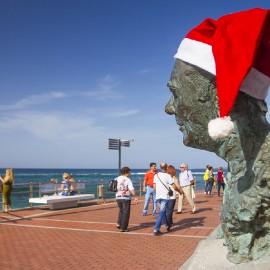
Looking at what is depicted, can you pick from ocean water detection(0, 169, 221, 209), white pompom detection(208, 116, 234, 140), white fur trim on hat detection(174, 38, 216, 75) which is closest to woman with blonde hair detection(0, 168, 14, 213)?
ocean water detection(0, 169, 221, 209)

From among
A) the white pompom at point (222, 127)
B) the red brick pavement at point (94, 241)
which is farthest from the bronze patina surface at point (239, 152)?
the red brick pavement at point (94, 241)

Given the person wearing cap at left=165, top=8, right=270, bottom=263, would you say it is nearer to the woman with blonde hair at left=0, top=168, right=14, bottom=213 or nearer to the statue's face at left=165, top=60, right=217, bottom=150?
the statue's face at left=165, top=60, right=217, bottom=150

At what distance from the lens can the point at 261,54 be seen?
8.18 feet

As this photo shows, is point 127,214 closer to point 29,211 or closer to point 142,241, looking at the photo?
point 142,241

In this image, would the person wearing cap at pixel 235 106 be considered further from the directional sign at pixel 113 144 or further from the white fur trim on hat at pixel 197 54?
the directional sign at pixel 113 144

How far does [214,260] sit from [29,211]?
10.9 metres

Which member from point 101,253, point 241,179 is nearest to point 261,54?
point 241,179

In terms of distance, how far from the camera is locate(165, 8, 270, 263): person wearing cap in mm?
2312

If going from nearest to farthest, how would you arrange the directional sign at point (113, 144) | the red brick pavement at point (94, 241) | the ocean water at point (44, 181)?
1. the red brick pavement at point (94, 241)
2. the directional sign at point (113, 144)
3. the ocean water at point (44, 181)

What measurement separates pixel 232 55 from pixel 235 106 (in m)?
0.44

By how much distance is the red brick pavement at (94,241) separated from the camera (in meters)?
5.76

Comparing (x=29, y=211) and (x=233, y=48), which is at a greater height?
(x=233, y=48)

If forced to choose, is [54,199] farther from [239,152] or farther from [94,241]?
[239,152]

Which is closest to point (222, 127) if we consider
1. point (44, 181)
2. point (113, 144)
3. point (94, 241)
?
point (94, 241)
